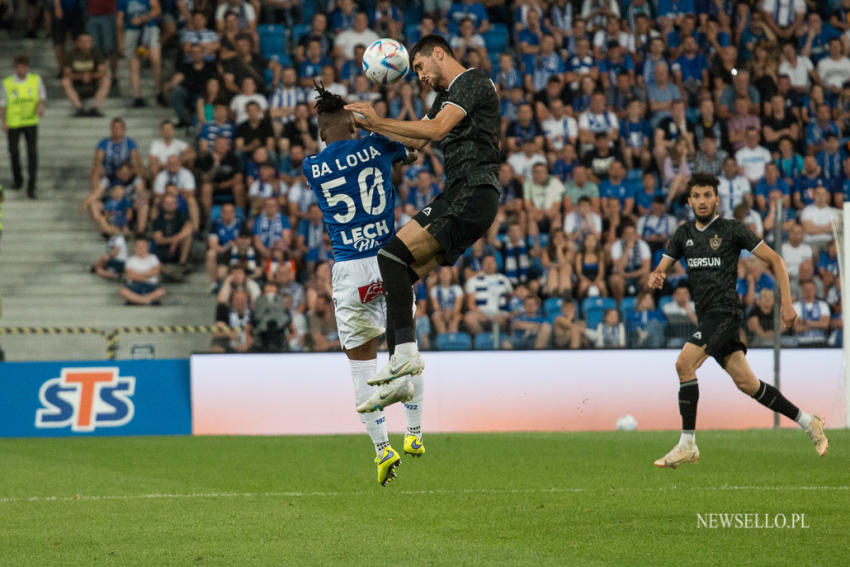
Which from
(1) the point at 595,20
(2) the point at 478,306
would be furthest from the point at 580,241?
(1) the point at 595,20

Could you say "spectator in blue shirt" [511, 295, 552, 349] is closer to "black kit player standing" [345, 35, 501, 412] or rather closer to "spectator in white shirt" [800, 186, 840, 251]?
"spectator in white shirt" [800, 186, 840, 251]

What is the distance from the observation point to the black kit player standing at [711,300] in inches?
439

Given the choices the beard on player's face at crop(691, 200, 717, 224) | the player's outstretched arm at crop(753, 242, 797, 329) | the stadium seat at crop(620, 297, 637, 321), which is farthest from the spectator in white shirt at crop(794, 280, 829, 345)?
the player's outstretched arm at crop(753, 242, 797, 329)

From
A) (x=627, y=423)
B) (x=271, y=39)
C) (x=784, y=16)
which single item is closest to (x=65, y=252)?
(x=271, y=39)

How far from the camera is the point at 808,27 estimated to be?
22.7 metres

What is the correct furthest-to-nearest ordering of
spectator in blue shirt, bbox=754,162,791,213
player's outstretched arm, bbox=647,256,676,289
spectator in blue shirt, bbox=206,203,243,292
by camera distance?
1. spectator in blue shirt, bbox=754,162,791,213
2. spectator in blue shirt, bbox=206,203,243,292
3. player's outstretched arm, bbox=647,256,676,289

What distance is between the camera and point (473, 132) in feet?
27.2

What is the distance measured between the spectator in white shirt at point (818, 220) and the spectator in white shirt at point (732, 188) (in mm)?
983

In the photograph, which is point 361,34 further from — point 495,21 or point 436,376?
point 436,376

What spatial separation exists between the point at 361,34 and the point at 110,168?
15.4 feet

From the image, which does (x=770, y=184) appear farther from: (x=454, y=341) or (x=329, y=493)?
(x=329, y=493)

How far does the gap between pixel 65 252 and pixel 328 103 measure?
13.1 metres

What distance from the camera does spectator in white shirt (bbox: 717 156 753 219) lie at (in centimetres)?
1977

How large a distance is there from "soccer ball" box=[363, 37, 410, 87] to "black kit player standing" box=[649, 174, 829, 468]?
3.52 m
